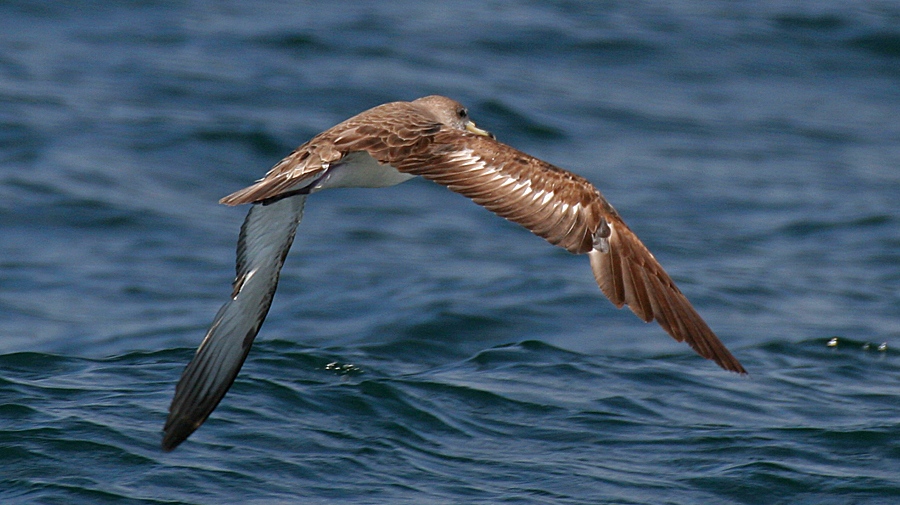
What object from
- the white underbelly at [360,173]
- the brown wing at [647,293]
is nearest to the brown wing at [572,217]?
the brown wing at [647,293]

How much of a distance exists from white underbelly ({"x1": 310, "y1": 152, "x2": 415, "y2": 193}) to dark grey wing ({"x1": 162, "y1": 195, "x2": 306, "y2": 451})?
1.10 feet

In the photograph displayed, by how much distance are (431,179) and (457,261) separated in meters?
4.66

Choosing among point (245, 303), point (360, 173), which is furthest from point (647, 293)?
point (245, 303)

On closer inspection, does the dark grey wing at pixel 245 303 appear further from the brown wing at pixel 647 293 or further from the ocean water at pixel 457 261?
the brown wing at pixel 647 293

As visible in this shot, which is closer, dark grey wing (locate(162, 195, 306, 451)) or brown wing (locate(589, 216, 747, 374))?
brown wing (locate(589, 216, 747, 374))

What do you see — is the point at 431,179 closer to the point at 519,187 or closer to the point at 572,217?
the point at 519,187

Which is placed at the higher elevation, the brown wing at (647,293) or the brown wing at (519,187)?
the brown wing at (519,187)

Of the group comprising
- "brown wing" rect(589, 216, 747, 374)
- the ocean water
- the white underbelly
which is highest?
the white underbelly

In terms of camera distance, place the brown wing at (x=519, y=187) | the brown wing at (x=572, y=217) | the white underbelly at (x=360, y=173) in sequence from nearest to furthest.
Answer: the brown wing at (x=572, y=217) < the brown wing at (x=519, y=187) < the white underbelly at (x=360, y=173)

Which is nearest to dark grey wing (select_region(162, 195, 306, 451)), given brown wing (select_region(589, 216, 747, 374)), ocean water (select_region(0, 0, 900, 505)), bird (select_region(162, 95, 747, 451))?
bird (select_region(162, 95, 747, 451))

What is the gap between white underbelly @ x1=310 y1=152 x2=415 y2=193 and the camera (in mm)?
6410

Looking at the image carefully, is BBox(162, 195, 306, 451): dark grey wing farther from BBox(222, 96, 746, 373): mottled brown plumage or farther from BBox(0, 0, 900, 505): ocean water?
BBox(222, 96, 746, 373): mottled brown plumage

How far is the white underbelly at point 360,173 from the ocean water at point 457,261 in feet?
4.55

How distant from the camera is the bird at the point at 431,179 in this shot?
5.60 metres
